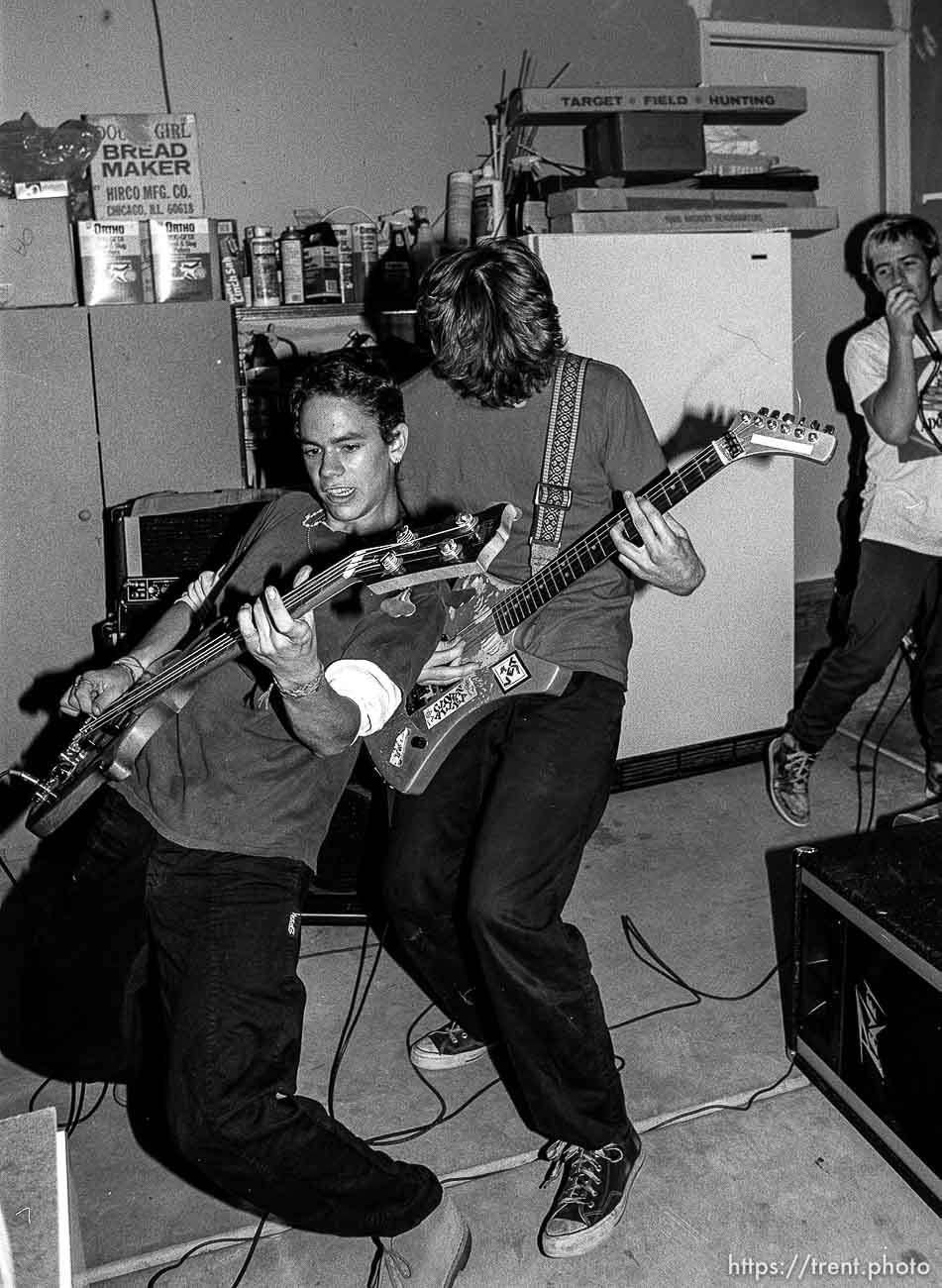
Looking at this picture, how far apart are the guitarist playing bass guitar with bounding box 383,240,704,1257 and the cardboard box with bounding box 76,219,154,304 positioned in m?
1.55

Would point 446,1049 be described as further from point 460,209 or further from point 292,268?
point 460,209

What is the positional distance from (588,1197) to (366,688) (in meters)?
1.05

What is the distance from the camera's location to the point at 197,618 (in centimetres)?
252

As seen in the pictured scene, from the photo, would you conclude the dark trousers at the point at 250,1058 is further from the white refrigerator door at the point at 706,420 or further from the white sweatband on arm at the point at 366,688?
the white refrigerator door at the point at 706,420

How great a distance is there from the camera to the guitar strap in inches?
102

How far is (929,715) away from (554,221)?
202cm

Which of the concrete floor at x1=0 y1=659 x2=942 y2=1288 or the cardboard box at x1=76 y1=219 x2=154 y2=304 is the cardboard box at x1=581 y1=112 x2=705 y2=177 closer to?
the cardboard box at x1=76 y1=219 x2=154 y2=304


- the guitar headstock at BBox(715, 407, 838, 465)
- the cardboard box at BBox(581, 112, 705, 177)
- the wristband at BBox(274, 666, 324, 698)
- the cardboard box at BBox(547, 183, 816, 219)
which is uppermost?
the cardboard box at BBox(581, 112, 705, 177)

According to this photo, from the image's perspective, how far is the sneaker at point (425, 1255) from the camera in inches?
83.3

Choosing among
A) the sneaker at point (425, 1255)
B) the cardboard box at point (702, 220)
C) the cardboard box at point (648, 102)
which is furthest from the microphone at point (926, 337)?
the sneaker at point (425, 1255)

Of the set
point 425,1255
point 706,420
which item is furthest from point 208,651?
point 706,420

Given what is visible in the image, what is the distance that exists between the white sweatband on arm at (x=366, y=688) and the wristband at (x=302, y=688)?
0.08 m

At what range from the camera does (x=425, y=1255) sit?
2123mm

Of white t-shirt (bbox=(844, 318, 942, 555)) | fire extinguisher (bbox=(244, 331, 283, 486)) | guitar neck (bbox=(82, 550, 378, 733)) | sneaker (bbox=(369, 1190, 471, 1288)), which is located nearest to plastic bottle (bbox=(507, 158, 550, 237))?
fire extinguisher (bbox=(244, 331, 283, 486))
